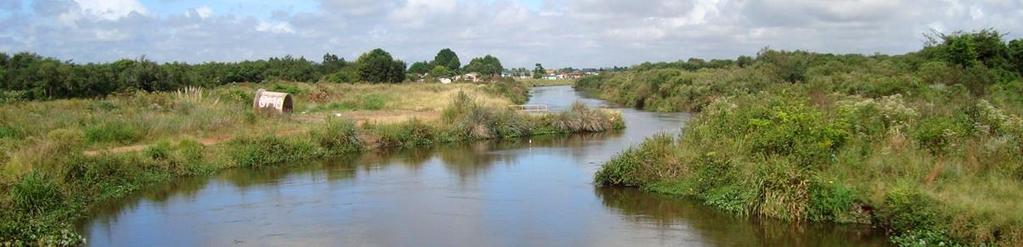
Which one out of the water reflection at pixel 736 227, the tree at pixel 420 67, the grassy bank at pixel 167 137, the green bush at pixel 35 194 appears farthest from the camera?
the tree at pixel 420 67

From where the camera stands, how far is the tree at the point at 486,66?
6000 inches

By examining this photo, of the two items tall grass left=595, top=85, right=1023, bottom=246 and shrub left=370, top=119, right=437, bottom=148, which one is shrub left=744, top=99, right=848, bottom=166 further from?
shrub left=370, top=119, right=437, bottom=148

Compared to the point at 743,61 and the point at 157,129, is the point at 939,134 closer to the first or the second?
the point at 157,129

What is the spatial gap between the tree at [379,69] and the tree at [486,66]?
210 ft

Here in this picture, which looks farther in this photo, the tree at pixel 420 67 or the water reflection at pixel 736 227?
the tree at pixel 420 67

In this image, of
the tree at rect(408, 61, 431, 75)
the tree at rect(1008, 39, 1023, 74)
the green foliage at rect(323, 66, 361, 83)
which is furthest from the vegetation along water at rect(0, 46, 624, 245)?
the tree at rect(408, 61, 431, 75)

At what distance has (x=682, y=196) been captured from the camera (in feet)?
63.1

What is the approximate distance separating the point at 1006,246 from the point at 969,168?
3993 millimetres

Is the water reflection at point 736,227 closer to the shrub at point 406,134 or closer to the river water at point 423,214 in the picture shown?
the river water at point 423,214

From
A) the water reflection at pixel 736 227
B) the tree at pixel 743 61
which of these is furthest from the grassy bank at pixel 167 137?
the tree at pixel 743 61

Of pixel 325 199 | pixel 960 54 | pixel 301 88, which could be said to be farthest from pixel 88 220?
pixel 960 54

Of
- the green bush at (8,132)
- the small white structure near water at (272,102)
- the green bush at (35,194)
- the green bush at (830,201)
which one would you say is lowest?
the green bush at (830,201)

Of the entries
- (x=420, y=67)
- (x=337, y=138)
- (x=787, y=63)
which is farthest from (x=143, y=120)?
(x=420, y=67)

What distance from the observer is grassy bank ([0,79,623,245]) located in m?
16.5
